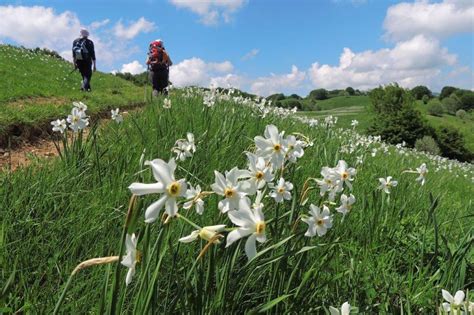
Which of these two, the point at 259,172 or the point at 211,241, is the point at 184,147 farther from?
the point at 211,241

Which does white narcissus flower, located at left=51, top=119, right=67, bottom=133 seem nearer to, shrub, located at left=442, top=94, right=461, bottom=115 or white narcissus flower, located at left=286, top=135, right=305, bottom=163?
white narcissus flower, located at left=286, top=135, right=305, bottom=163

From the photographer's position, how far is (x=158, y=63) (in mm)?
11992

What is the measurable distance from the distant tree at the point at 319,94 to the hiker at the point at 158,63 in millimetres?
97233

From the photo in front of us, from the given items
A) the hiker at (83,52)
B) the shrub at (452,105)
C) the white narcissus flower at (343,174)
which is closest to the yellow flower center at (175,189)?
the white narcissus flower at (343,174)

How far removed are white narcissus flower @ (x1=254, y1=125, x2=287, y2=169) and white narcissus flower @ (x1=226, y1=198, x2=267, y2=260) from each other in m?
0.51

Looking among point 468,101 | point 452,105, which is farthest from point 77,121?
point 468,101

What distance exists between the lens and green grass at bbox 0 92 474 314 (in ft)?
5.41

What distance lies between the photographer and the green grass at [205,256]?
1647 mm

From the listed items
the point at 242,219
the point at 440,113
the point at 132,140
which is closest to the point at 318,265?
the point at 242,219

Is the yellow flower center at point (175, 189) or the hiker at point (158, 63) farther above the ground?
the hiker at point (158, 63)

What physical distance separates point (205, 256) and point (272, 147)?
58 centimetres

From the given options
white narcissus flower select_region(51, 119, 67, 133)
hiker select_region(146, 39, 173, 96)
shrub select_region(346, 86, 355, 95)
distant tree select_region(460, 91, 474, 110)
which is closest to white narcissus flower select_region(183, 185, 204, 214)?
white narcissus flower select_region(51, 119, 67, 133)

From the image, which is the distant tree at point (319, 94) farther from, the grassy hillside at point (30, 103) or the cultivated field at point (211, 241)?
the cultivated field at point (211, 241)

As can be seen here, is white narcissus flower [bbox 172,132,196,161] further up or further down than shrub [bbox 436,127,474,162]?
further up
